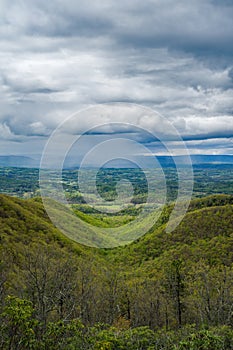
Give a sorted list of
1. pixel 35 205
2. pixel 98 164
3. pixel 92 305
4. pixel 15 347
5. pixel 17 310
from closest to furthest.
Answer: pixel 17 310 < pixel 15 347 < pixel 98 164 < pixel 92 305 < pixel 35 205

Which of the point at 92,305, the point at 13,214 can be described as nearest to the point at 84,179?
the point at 92,305

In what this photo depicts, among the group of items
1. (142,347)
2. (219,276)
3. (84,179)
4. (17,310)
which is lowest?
(219,276)

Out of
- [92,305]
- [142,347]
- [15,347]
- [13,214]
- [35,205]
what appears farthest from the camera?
[35,205]

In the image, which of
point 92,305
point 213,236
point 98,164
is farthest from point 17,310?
point 213,236

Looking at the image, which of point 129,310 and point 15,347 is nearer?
point 15,347

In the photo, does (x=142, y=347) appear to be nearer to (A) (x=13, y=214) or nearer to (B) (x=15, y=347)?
(B) (x=15, y=347)

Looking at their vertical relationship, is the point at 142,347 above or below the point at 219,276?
above
